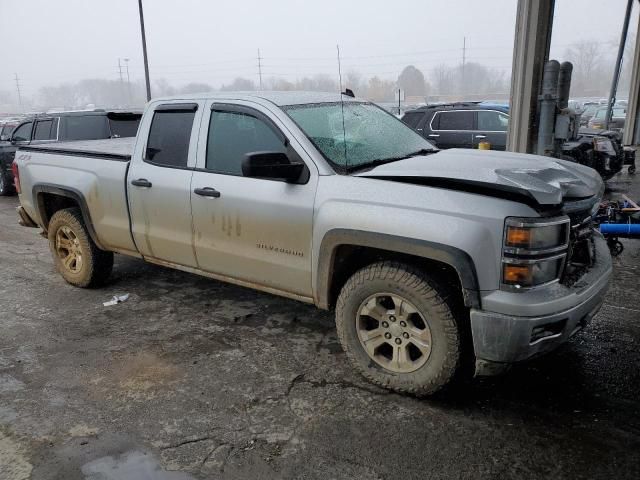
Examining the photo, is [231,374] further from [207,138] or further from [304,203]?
[207,138]

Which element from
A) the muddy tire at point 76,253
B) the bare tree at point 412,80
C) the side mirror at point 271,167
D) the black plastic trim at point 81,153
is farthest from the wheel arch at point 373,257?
the bare tree at point 412,80

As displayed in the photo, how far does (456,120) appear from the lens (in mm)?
11773

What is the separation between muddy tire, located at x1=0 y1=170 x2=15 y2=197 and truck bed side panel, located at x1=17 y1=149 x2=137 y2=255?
796cm

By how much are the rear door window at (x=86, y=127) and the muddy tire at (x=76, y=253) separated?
504 cm

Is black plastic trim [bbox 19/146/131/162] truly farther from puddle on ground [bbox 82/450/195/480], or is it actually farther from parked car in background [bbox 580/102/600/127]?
parked car in background [bbox 580/102/600/127]

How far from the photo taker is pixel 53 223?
5.46 m

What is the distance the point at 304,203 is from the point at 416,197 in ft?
2.63

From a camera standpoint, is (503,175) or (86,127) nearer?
(503,175)

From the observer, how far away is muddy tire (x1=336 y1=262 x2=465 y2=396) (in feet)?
9.87

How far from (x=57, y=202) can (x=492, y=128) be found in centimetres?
914

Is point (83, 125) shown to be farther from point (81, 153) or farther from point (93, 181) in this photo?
point (93, 181)

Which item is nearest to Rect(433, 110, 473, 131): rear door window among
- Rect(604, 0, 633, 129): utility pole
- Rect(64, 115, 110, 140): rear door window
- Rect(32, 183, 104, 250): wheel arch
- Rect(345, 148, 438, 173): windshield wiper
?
Rect(64, 115, 110, 140): rear door window

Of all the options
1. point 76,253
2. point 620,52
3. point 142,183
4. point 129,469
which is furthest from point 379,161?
point 620,52

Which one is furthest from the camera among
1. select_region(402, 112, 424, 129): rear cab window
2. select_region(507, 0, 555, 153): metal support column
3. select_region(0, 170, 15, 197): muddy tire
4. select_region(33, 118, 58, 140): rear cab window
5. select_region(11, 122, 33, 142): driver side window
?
select_region(402, 112, 424, 129): rear cab window
